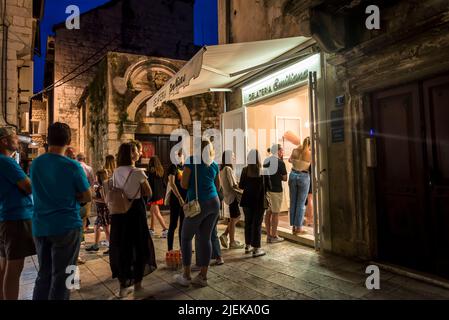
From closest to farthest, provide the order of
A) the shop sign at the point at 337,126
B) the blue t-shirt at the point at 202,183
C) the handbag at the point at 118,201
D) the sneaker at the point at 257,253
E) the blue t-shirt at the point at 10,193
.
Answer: the blue t-shirt at the point at 10,193 → the handbag at the point at 118,201 → the blue t-shirt at the point at 202,183 → the shop sign at the point at 337,126 → the sneaker at the point at 257,253

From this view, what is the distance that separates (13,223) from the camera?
287 centimetres

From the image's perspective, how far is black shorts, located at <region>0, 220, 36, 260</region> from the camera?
9.32ft

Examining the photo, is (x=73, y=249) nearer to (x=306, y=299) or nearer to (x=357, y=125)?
(x=306, y=299)

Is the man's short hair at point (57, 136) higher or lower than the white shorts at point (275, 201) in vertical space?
higher

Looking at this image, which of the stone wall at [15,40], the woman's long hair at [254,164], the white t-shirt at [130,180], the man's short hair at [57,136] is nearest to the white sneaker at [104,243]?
the white t-shirt at [130,180]

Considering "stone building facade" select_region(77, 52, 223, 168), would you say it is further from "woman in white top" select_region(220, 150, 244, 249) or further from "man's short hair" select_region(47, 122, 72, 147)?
"man's short hair" select_region(47, 122, 72, 147)

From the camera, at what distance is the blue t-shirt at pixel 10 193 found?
2.83 metres

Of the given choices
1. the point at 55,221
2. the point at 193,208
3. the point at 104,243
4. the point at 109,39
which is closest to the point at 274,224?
the point at 193,208

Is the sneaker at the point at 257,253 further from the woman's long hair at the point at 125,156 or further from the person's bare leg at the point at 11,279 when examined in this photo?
the person's bare leg at the point at 11,279

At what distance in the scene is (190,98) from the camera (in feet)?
35.7

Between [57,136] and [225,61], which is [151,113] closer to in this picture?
[225,61]

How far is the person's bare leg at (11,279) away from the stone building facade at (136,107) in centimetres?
701

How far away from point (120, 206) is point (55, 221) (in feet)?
2.92

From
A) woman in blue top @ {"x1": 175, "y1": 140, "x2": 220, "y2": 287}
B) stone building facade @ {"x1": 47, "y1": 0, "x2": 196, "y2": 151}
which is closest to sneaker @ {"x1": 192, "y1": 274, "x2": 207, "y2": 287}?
woman in blue top @ {"x1": 175, "y1": 140, "x2": 220, "y2": 287}
